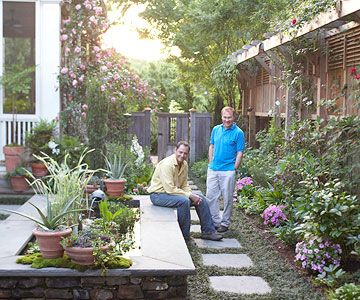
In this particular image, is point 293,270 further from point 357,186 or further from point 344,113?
point 344,113

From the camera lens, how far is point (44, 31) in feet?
34.1

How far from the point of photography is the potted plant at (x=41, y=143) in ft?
32.5

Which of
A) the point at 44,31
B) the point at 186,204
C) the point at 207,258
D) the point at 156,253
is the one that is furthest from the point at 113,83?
the point at 156,253

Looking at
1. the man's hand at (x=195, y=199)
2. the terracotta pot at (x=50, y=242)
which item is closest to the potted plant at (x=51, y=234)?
the terracotta pot at (x=50, y=242)

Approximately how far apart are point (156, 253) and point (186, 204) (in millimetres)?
1866

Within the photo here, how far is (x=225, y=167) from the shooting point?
299 inches

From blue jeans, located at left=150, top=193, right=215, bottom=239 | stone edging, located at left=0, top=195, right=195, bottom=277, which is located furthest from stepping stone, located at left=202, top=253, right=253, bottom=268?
blue jeans, located at left=150, top=193, right=215, bottom=239

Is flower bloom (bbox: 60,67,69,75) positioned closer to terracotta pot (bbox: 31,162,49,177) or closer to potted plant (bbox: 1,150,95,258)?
terracotta pot (bbox: 31,162,49,177)

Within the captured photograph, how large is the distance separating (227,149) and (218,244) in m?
1.21

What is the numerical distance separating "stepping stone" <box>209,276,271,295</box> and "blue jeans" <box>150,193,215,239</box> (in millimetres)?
1420

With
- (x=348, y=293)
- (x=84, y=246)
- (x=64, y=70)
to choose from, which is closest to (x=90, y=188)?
(x=84, y=246)

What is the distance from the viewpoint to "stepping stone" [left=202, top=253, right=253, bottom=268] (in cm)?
608

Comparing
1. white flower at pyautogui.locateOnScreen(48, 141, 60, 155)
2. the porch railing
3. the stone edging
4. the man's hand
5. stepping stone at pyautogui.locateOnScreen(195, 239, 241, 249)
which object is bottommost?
stepping stone at pyautogui.locateOnScreen(195, 239, 241, 249)

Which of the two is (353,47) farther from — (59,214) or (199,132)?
(199,132)
